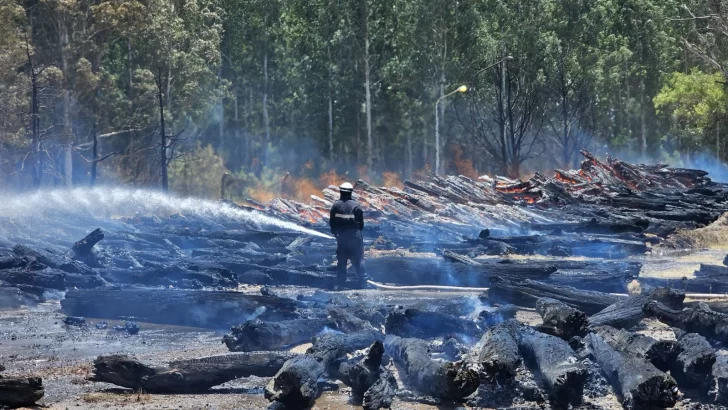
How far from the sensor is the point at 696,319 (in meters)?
11.5

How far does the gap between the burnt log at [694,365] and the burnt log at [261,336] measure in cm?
489

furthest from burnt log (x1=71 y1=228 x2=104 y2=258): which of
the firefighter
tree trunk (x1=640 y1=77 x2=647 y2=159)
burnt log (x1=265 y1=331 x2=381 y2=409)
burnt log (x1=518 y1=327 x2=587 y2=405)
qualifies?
tree trunk (x1=640 y1=77 x2=647 y2=159)

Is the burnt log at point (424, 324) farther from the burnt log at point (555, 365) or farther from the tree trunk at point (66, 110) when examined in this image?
the tree trunk at point (66, 110)

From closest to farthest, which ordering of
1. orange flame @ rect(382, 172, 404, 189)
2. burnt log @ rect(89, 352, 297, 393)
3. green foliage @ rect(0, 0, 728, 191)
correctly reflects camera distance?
1. burnt log @ rect(89, 352, 297, 393)
2. green foliage @ rect(0, 0, 728, 191)
3. orange flame @ rect(382, 172, 404, 189)

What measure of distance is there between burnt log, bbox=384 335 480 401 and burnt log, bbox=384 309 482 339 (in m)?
1.49

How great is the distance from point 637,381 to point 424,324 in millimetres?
4235

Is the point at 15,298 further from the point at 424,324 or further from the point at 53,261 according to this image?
the point at 424,324

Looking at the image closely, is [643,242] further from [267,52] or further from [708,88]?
[267,52]

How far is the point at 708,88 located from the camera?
56312 millimetres

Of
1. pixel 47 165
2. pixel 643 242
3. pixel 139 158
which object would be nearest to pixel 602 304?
pixel 643 242

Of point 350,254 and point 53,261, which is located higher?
point 350,254

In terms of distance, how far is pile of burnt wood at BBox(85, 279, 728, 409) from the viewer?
355 inches

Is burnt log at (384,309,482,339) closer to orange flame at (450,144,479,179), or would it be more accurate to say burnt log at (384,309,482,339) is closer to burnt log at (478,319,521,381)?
burnt log at (478,319,521,381)

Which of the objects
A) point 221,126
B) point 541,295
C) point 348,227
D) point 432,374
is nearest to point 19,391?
point 432,374
